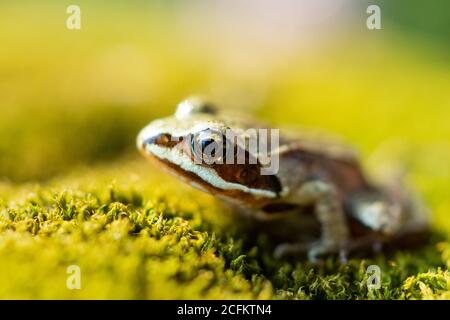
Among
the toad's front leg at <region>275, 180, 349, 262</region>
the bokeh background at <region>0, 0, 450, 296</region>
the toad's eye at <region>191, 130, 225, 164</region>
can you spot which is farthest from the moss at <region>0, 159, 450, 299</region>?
the bokeh background at <region>0, 0, 450, 296</region>

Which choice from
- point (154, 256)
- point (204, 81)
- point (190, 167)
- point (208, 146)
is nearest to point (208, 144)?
point (208, 146)

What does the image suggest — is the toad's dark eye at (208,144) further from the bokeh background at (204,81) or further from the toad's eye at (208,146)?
the bokeh background at (204,81)

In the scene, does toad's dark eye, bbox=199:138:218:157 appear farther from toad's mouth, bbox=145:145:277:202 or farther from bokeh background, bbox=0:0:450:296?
bokeh background, bbox=0:0:450:296

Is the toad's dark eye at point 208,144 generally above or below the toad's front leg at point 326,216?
above

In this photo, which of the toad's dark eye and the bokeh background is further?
the bokeh background

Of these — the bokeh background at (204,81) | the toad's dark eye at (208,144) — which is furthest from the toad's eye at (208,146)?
the bokeh background at (204,81)

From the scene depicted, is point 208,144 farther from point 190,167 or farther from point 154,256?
point 154,256
